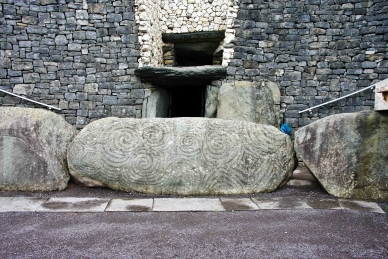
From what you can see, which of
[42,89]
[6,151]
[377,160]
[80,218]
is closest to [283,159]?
[377,160]

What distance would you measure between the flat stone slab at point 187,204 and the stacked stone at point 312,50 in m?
3.71

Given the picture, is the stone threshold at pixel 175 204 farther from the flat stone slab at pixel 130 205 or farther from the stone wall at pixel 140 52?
the stone wall at pixel 140 52

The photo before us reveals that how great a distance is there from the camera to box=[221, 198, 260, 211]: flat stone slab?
341cm

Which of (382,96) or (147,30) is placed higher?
(147,30)

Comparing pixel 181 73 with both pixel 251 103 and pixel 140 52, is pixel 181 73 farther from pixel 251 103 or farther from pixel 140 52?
pixel 251 103

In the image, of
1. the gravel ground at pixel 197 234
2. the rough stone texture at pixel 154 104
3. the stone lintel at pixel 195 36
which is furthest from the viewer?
the stone lintel at pixel 195 36

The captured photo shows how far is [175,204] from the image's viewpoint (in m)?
3.52

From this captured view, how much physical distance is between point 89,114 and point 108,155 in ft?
9.97

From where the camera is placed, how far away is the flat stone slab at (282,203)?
11.3ft

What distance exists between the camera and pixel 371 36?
629cm

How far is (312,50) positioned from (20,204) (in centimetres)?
614

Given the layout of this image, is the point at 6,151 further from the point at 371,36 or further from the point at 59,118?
the point at 371,36

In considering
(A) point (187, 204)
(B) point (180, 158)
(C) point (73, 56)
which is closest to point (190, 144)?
(B) point (180, 158)

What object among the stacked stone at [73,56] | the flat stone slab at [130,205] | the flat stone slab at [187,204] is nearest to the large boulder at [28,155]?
the flat stone slab at [130,205]
